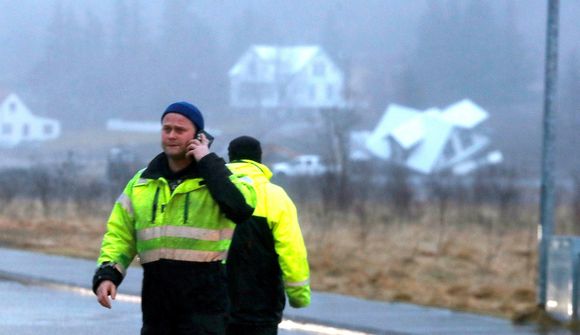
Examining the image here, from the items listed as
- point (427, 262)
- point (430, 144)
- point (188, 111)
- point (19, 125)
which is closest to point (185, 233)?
point (188, 111)

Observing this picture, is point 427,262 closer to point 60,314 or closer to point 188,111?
point 60,314

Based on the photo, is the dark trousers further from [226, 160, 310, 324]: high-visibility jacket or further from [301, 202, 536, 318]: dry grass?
[301, 202, 536, 318]: dry grass

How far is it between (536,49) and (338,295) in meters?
105

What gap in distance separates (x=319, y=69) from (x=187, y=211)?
90495mm

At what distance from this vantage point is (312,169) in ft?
149

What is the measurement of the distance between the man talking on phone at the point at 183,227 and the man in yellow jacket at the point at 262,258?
4.53ft

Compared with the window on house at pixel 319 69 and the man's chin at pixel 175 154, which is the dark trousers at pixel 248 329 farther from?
the window on house at pixel 319 69

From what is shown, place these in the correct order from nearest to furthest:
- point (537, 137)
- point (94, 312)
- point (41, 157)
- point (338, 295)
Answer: point (94, 312), point (338, 295), point (41, 157), point (537, 137)

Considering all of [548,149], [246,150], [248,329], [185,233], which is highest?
[246,150]

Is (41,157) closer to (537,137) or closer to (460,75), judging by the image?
(537,137)

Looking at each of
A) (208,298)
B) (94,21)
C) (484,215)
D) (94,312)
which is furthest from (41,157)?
(208,298)

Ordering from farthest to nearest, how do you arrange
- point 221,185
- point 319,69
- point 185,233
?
1. point 319,69
2. point 185,233
3. point 221,185

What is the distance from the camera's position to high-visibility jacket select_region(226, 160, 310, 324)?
8.05 meters

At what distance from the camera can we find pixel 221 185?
646 cm
